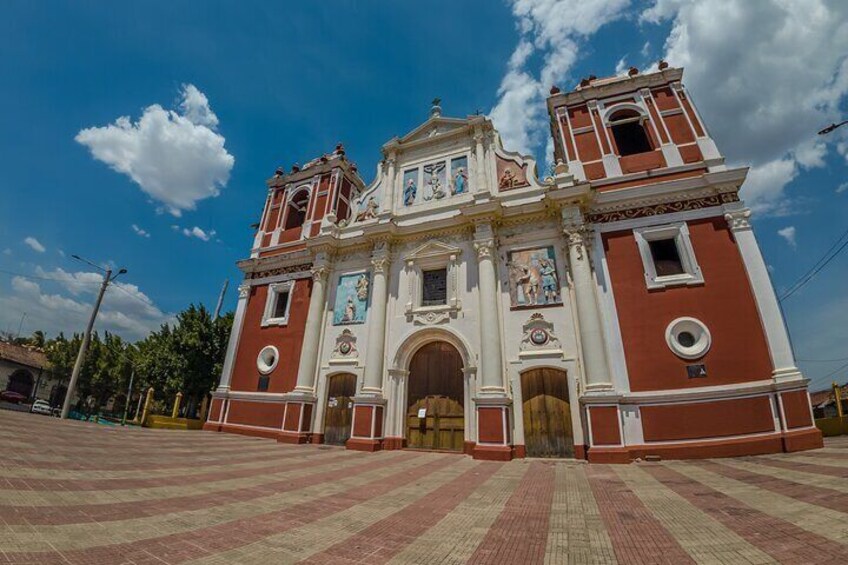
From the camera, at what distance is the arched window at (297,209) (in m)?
21.6

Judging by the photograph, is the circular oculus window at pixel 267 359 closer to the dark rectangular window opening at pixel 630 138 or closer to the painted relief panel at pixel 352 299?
the painted relief panel at pixel 352 299

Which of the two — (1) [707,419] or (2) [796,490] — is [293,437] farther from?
(2) [796,490]

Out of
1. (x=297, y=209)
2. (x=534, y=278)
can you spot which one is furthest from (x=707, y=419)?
(x=297, y=209)

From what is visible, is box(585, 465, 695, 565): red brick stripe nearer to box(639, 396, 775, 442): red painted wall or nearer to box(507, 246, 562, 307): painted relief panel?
box(639, 396, 775, 442): red painted wall

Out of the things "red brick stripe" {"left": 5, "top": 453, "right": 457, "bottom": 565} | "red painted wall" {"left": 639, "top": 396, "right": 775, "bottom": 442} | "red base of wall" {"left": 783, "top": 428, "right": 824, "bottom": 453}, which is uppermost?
"red painted wall" {"left": 639, "top": 396, "right": 775, "bottom": 442}

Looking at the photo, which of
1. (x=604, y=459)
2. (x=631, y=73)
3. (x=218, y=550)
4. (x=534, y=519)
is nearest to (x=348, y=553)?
(x=218, y=550)

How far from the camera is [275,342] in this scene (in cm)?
1794

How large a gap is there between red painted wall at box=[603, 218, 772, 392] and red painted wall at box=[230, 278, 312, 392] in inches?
548

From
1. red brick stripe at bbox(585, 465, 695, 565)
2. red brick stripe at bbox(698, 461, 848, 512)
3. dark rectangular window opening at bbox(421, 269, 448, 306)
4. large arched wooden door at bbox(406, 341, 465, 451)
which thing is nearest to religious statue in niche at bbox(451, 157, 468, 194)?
dark rectangular window opening at bbox(421, 269, 448, 306)

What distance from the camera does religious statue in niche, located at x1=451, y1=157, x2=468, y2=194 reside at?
55.3ft

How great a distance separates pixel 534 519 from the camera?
4891 mm

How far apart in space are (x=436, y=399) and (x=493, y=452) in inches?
128

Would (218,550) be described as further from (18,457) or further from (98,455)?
(98,455)

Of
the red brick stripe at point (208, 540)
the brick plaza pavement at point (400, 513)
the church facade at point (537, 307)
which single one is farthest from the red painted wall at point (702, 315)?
the red brick stripe at point (208, 540)
